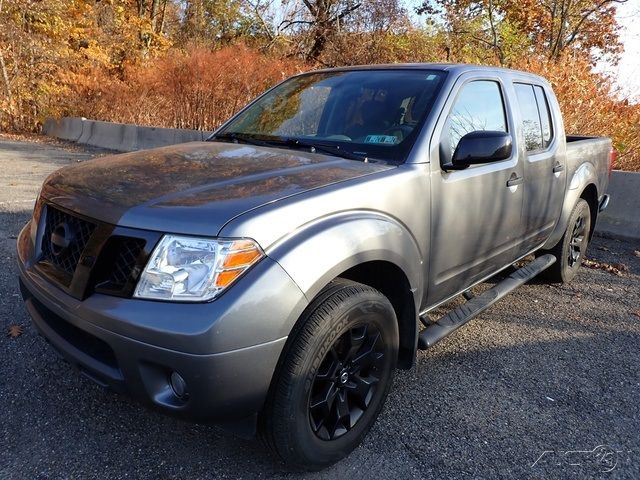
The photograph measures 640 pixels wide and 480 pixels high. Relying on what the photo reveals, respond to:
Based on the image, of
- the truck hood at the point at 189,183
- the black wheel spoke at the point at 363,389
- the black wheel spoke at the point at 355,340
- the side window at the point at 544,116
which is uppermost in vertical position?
the side window at the point at 544,116

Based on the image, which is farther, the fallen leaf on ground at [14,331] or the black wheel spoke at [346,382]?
the fallen leaf on ground at [14,331]

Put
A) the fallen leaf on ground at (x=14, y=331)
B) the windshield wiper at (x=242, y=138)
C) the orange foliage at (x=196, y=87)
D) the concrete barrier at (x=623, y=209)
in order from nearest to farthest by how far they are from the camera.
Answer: the windshield wiper at (x=242, y=138)
the fallen leaf on ground at (x=14, y=331)
the concrete barrier at (x=623, y=209)
the orange foliage at (x=196, y=87)

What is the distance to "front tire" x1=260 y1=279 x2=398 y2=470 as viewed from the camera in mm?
2010

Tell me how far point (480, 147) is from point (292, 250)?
1.26m

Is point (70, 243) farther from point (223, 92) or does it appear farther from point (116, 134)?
point (116, 134)

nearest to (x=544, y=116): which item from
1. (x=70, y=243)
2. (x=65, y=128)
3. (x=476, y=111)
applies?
(x=476, y=111)

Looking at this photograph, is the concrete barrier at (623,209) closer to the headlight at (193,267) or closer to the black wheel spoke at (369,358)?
the black wheel spoke at (369,358)

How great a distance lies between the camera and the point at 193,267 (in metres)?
1.85

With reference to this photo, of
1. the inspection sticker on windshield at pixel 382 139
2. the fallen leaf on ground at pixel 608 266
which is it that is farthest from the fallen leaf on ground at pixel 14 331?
the fallen leaf on ground at pixel 608 266

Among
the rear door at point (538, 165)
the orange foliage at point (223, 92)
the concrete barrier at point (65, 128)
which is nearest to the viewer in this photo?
the rear door at point (538, 165)

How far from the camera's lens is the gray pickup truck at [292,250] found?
185cm

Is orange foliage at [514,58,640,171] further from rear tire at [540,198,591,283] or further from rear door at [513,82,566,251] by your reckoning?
rear door at [513,82,566,251]

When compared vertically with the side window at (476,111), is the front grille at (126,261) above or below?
below

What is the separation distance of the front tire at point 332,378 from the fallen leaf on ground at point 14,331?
7.10 ft
